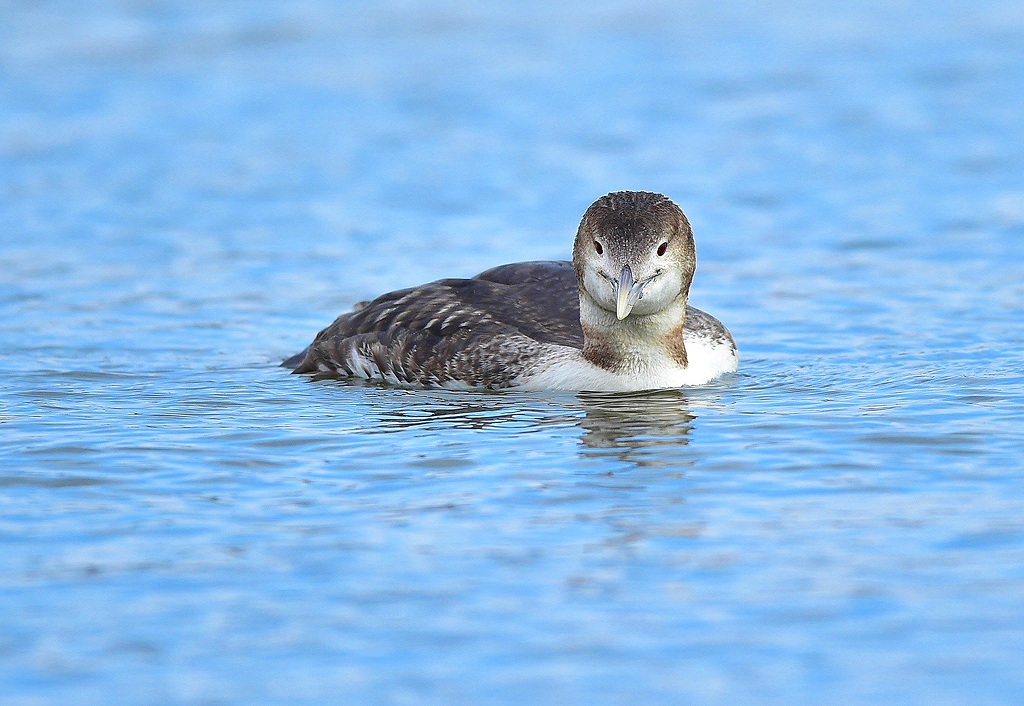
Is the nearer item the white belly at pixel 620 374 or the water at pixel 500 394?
the water at pixel 500 394

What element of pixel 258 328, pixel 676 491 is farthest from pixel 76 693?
pixel 258 328

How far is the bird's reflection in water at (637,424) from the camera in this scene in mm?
8609

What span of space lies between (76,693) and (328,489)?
2.38 m

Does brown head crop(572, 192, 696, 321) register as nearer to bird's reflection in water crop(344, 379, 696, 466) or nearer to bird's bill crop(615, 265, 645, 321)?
bird's bill crop(615, 265, 645, 321)

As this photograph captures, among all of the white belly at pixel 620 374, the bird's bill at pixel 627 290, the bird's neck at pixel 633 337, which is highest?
the bird's bill at pixel 627 290

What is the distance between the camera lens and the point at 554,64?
2080 cm

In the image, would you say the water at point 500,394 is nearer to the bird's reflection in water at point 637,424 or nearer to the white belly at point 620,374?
the bird's reflection in water at point 637,424

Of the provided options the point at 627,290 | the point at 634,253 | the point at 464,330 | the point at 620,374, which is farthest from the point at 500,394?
the point at 634,253

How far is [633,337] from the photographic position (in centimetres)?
1001

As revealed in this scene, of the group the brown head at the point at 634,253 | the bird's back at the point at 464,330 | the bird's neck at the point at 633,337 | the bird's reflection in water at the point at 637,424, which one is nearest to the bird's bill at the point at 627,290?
the brown head at the point at 634,253

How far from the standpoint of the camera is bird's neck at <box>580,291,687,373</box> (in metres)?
9.98

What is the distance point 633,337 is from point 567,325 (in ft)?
2.30

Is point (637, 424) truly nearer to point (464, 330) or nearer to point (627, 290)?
point (627, 290)

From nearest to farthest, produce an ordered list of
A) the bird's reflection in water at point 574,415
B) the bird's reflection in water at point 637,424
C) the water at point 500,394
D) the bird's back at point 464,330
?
the water at point 500,394 < the bird's reflection in water at point 637,424 < the bird's reflection in water at point 574,415 < the bird's back at point 464,330
